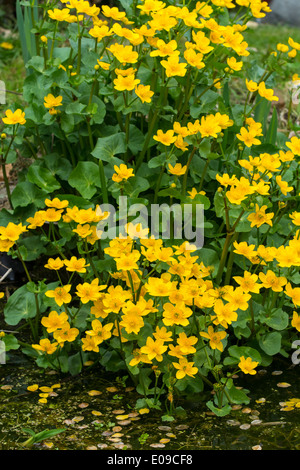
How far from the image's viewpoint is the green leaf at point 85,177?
203cm

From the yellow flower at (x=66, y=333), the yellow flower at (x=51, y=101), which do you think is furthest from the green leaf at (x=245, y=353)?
the yellow flower at (x=51, y=101)

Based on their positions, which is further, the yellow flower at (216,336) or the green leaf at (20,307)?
the green leaf at (20,307)

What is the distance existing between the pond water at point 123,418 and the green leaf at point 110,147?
2.11 ft

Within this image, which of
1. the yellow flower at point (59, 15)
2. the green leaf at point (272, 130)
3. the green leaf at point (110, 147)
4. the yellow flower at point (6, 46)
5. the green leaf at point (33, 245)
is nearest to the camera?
the yellow flower at point (59, 15)

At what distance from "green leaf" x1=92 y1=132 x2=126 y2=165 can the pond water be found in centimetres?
64

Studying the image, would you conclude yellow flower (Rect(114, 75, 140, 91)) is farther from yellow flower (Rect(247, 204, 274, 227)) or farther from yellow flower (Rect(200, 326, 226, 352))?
yellow flower (Rect(200, 326, 226, 352))

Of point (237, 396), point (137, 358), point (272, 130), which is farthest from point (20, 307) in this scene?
point (272, 130)

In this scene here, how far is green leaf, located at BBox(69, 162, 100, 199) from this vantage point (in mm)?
2027

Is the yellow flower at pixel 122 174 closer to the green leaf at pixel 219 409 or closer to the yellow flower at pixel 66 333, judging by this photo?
the yellow flower at pixel 66 333

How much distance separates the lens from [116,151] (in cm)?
203

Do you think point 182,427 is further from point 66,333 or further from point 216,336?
point 66,333

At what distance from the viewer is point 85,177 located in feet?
6.72

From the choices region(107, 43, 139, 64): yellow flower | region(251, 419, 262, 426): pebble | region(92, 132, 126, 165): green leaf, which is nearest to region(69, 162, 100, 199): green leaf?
region(92, 132, 126, 165): green leaf
